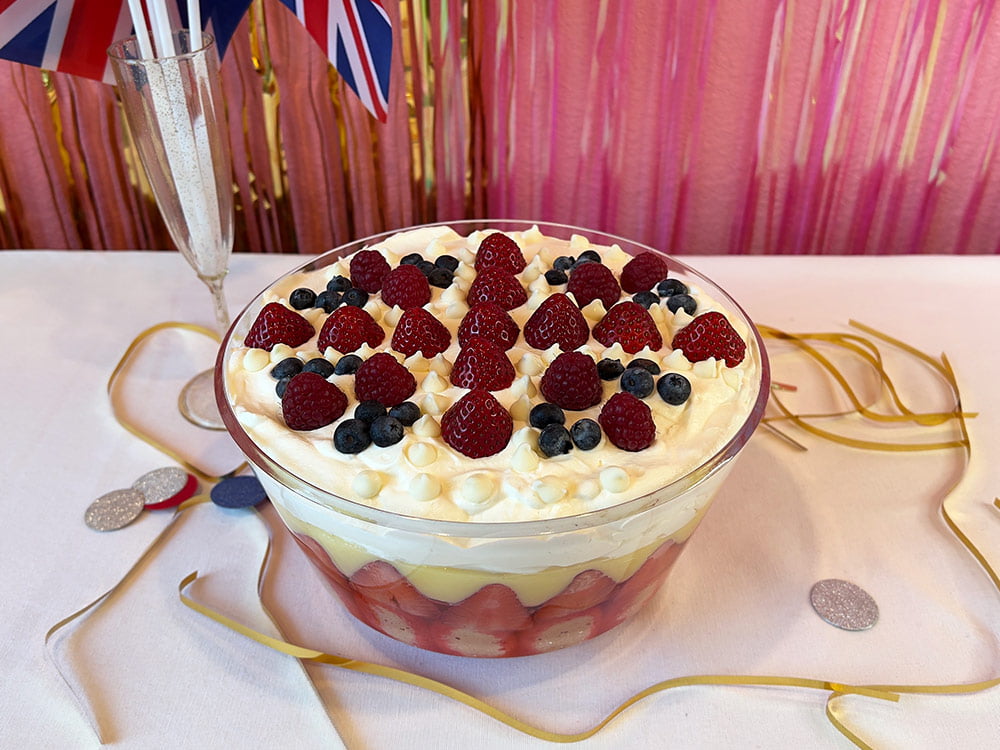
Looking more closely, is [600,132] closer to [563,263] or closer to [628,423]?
[563,263]

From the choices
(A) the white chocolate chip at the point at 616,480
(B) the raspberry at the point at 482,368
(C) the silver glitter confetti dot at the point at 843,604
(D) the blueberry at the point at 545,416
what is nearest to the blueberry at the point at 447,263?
(B) the raspberry at the point at 482,368

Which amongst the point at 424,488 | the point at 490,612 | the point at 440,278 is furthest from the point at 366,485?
the point at 440,278

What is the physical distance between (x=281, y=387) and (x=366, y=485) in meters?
0.18

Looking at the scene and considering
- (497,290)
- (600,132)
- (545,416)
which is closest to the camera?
(545,416)

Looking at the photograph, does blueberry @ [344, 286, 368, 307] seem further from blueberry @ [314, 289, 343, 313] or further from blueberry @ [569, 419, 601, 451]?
blueberry @ [569, 419, 601, 451]

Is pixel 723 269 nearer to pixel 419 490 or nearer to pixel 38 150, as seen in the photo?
pixel 419 490

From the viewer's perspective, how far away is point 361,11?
1081 millimetres

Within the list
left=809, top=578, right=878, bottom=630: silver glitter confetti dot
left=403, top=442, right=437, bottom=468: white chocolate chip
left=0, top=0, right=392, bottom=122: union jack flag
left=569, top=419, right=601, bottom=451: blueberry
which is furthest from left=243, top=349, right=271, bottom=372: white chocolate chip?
left=809, top=578, right=878, bottom=630: silver glitter confetti dot

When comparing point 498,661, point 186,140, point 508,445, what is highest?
point 186,140

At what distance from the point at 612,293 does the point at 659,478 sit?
12.5 inches

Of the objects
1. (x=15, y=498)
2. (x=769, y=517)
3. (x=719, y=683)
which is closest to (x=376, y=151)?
(x=15, y=498)

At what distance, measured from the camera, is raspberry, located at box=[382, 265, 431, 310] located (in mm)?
1000

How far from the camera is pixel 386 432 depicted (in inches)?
30.8

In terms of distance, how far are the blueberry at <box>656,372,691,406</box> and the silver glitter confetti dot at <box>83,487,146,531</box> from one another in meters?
0.63
